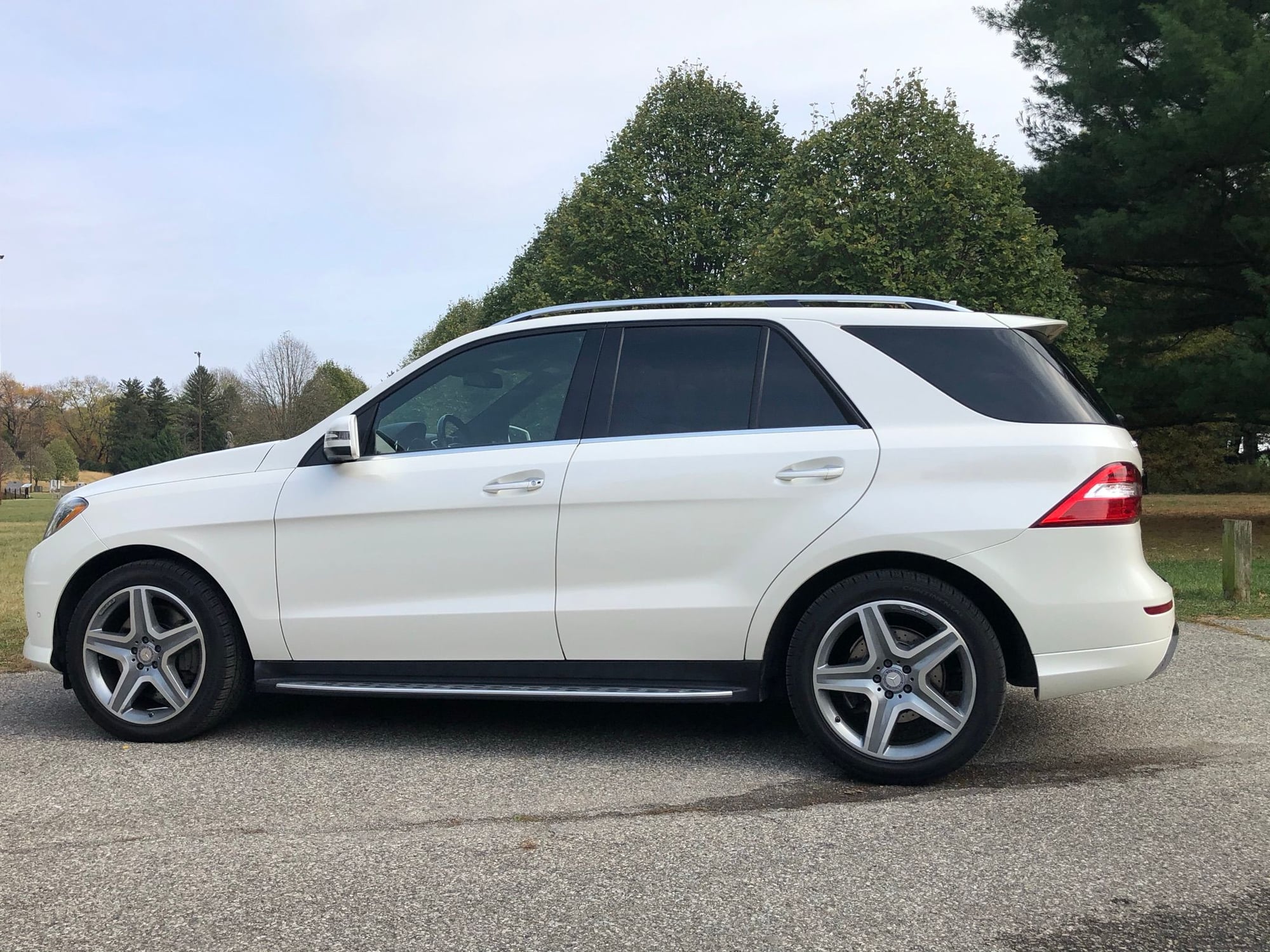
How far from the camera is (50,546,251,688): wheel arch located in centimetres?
494

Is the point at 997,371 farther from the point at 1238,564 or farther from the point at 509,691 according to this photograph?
the point at 1238,564

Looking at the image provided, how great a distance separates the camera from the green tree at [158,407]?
4358 inches

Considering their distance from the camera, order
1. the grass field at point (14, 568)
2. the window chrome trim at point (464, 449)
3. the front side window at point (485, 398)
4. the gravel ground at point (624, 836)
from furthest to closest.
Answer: the grass field at point (14, 568), the front side window at point (485, 398), the window chrome trim at point (464, 449), the gravel ground at point (624, 836)

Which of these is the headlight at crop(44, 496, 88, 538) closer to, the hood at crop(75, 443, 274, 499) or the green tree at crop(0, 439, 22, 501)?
the hood at crop(75, 443, 274, 499)

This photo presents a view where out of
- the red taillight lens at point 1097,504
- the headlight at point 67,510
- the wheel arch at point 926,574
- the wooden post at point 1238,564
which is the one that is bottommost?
the wooden post at point 1238,564

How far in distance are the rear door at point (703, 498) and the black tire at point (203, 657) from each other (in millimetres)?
1473

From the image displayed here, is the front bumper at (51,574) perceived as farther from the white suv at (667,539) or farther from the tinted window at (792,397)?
the tinted window at (792,397)

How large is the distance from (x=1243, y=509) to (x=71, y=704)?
30.0 meters

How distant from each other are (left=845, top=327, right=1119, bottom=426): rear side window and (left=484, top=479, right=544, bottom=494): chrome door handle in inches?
54.6

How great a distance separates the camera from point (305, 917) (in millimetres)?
3080

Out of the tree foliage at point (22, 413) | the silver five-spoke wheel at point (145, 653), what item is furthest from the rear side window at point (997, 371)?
the tree foliage at point (22, 413)

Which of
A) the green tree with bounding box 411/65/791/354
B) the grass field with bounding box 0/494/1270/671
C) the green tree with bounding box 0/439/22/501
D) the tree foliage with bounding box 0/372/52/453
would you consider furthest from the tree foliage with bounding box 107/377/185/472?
the green tree with bounding box 411/65/791/354

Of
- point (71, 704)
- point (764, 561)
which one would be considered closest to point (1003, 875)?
point (764, 561)

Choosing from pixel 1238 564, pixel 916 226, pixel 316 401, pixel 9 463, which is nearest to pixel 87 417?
pixel 9 463
